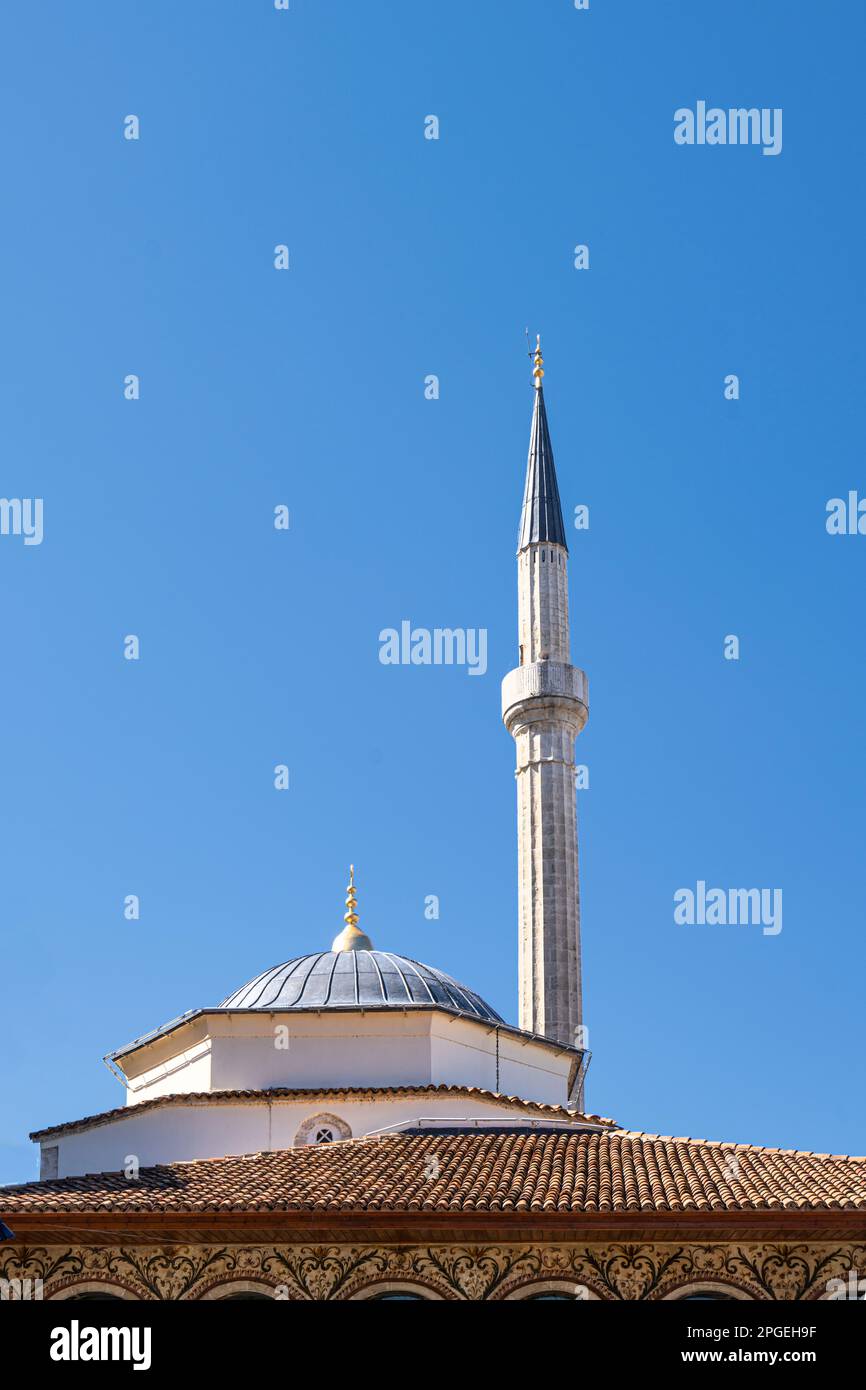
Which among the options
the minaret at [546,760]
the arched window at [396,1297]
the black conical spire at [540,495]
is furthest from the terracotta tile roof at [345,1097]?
the black conical spire at [540,495]

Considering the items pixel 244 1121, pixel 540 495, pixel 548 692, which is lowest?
pixel 244 1121

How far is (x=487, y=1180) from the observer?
15.7 meters

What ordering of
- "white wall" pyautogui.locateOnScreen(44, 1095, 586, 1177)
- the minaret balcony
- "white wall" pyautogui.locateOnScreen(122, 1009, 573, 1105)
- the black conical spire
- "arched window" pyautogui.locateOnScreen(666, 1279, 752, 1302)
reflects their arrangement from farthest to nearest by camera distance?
1. the black conical spire
2. the minaret balcony
3. "white wall" pyautogui.locateOnScreen(122, 1009, 573, 1105)
4. "white wall" pyautogui.locateOnScreen(44, 1095, 586, 1177)
5. "arched window" pyautogui.locateOnScreen(666, 1279, 752, 1302)

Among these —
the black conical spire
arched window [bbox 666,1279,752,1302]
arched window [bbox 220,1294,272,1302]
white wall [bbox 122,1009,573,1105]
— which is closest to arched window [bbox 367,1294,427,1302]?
arched window [bbox 220,1294,272,1302]

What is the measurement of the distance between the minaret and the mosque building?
540 cm

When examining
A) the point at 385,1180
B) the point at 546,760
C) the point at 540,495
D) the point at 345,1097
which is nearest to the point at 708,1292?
the point at 385,1180

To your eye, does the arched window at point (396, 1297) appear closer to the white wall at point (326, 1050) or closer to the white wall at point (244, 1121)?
the white wall at point (244, 1121)

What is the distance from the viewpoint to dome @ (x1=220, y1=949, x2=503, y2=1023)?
20938 mm

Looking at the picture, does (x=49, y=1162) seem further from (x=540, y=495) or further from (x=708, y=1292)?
(x=540, y=495)

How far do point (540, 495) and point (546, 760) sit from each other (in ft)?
16.8

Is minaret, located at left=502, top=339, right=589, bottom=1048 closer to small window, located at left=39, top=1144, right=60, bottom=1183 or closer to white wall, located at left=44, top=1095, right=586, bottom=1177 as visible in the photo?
white wall, located at left=44, top=1095, right=586, bottom=1177
